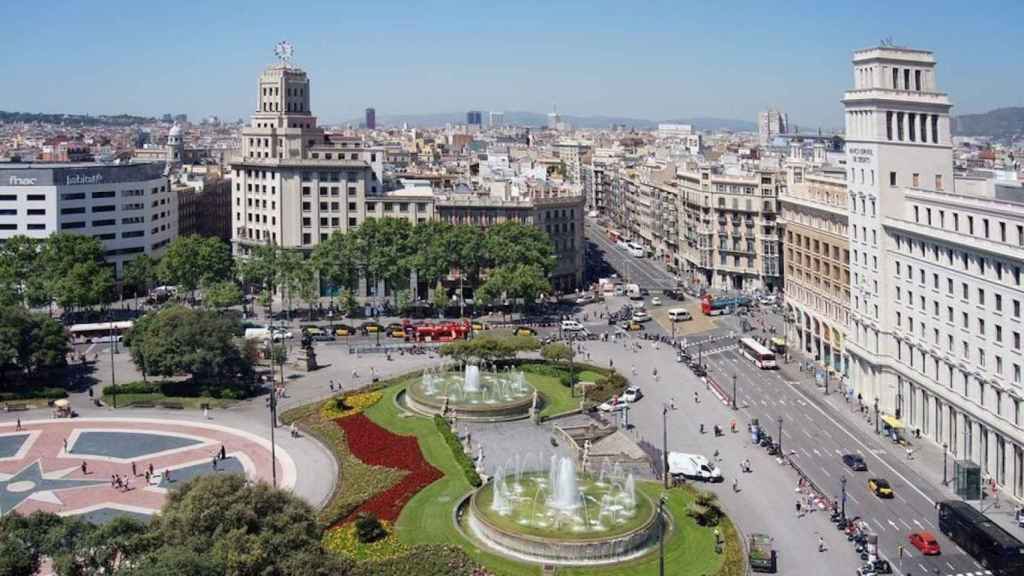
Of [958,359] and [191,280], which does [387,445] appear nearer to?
[958,359]

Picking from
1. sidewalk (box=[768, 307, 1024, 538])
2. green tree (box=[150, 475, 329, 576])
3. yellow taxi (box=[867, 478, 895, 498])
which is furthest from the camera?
yellow taxi (box=[867, 478, 895, 498])

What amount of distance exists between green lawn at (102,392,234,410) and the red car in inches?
2158

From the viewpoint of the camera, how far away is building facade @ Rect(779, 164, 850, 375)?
95.1 metres

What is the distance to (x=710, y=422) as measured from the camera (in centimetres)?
8106

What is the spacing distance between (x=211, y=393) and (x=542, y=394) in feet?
92.5

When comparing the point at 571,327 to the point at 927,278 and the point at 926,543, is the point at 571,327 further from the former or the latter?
the point at 926,543

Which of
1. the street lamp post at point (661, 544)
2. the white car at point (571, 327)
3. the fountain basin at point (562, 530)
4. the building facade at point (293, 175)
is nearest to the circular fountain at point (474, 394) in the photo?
the fountain basin at point (562, 530)

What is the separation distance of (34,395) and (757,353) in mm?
65892

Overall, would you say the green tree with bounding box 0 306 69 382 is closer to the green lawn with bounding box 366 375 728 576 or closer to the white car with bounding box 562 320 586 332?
the green lawn with bounding box 366 375 728 576

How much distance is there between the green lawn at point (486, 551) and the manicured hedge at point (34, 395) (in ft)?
118

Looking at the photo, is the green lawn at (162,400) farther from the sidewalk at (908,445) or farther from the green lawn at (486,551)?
the sidewalk at (908,445)

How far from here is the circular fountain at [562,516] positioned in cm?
5278

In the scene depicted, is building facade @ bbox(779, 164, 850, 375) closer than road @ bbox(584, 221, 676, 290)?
Yes

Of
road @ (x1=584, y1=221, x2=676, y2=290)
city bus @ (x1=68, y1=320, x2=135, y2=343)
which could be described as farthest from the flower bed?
road @ (x1=584, y1=221, x2=676, y2=290)
